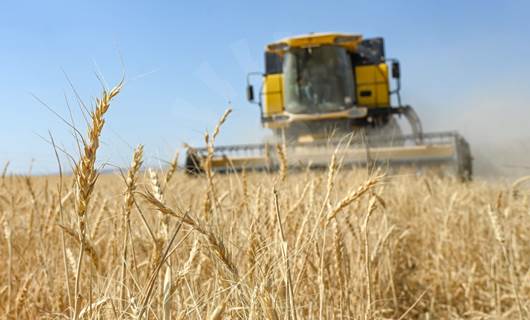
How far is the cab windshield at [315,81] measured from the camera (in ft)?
31.7

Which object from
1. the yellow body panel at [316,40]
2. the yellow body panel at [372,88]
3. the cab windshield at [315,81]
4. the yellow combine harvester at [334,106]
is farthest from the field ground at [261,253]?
the yellow body panel at [372,88]

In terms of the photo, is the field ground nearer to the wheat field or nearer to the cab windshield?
the wheat field

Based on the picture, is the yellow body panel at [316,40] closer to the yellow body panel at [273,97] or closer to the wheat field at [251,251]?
the yellow body panel at [273,97]

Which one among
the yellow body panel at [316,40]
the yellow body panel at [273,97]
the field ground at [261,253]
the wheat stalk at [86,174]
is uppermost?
the yellow body panel at [316,40]

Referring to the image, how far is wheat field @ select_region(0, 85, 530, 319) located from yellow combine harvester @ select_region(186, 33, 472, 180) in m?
5.12

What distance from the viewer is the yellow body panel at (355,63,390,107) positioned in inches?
421

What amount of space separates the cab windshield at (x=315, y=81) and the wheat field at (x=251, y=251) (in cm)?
596

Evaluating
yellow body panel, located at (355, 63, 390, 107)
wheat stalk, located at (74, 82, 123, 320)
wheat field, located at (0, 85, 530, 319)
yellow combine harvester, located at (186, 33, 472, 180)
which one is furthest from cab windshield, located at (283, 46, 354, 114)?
wheat stalk, located at (74, 82, 123, 320)

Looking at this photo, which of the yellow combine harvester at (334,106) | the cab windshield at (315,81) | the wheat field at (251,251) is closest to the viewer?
the wheat field at (251,251)

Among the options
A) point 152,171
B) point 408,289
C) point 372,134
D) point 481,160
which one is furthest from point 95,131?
point 481,160

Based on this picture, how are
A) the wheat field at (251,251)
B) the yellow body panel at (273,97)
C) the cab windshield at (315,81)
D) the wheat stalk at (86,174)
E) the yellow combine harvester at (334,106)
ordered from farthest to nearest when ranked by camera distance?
the yellow body panel at (273,97), the cab windshield at (315,81), the yellow combine harvester at (334,106), the wheat field at (251,251), the wheat stalk at (86,174)

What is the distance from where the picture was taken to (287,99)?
9.93m

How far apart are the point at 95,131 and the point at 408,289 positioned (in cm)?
200

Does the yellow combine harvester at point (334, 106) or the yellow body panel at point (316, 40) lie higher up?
the yellow body panel at point (316, 40)
